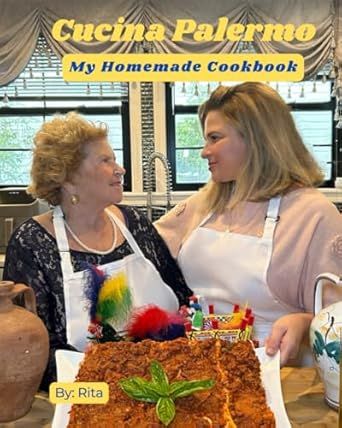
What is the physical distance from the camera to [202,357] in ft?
1.77

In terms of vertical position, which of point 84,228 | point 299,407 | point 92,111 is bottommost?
point 299,407

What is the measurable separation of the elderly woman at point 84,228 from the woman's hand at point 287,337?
25cm

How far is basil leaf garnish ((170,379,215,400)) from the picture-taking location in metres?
0.49

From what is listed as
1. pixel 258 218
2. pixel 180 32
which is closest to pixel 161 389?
pixel 180 32

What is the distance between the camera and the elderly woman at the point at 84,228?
818 mm

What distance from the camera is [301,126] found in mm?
1068

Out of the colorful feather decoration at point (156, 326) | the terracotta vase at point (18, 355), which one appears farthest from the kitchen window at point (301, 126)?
the terracotta vase at point (18, 355)

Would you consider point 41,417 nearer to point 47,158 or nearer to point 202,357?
point 202,357

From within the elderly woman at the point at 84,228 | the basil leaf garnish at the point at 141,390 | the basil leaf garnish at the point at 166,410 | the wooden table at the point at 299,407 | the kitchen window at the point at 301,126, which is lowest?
the wooden table at the point at 299,407

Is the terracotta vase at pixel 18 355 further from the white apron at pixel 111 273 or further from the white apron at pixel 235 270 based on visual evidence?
the white apron at pixel 235 270

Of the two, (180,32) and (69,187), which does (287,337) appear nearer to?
(180,32)

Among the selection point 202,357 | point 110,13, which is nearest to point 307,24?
point 110,13

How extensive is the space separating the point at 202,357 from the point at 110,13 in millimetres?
324

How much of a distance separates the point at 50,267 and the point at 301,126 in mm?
534
